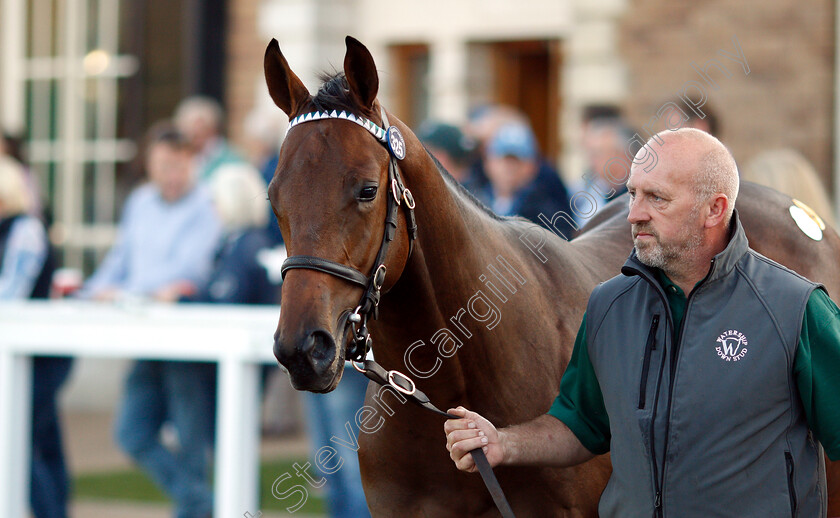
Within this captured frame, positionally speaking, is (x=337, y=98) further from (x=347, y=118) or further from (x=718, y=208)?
(x=718, y=208)

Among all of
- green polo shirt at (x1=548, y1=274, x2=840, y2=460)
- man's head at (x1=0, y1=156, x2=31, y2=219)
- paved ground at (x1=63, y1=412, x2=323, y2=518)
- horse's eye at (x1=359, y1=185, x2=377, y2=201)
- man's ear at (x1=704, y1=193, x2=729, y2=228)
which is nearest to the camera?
green polo shirt at (x1=548, y1=274, x2=840, y2=460)

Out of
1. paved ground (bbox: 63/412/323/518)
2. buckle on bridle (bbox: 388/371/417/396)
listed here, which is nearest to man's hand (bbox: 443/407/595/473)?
buckle on bridle (bbox: 388/371/417/396)

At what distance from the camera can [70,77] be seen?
9609 millimetres

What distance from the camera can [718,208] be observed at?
223 centimetres

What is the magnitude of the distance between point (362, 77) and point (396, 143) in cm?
17

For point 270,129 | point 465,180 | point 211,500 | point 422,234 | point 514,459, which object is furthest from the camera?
point 270,129

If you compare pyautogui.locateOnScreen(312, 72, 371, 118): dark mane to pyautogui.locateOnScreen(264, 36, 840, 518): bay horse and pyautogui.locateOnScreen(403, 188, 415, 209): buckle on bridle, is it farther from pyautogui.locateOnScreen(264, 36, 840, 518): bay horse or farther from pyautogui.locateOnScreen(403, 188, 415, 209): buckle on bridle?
pyautogui.locateOnScreen(403, 188, 415, 209): buckle on bridle

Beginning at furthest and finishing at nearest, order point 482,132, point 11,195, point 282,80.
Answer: point 482,132 < point 11,195 < point 282,80

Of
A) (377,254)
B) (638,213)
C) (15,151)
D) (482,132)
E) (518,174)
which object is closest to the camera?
(638,213)

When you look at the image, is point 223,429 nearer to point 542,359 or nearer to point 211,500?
point 211,500

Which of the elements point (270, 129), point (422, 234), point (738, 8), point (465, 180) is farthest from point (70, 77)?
point (422, 234)

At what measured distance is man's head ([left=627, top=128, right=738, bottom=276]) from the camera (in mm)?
2215

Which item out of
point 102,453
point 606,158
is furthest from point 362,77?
point 102,453

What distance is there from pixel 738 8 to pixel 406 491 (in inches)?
206
